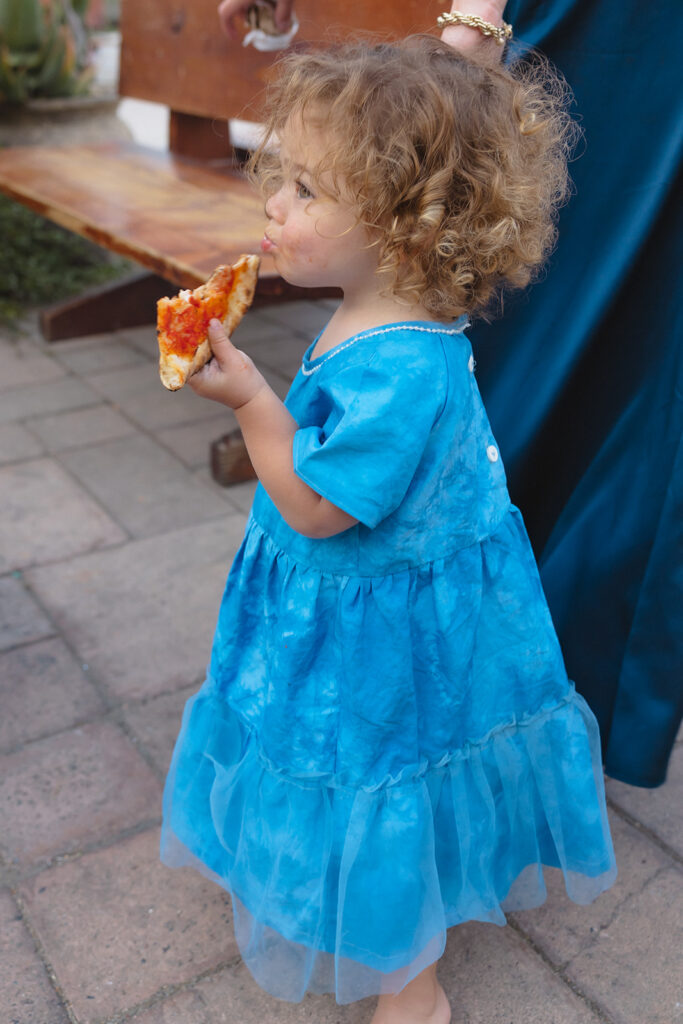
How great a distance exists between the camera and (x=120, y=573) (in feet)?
8.60

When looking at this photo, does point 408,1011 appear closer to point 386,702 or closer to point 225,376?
point 386,702

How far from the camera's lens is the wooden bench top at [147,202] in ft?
9.38

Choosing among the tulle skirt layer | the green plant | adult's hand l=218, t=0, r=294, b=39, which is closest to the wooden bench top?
the green plant

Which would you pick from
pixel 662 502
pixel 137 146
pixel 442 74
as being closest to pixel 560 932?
pixel 662 502

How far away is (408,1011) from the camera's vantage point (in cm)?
144

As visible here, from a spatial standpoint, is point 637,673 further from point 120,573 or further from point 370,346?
point 120,573

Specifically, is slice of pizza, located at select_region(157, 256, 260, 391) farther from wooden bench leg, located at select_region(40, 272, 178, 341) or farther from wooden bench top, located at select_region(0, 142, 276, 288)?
wooden bench leg, located at select_region(40, 272, 178, 341)

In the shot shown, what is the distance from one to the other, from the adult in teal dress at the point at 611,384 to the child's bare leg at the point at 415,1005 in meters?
0.53

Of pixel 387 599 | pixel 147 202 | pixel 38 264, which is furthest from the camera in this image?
pixel 38 264

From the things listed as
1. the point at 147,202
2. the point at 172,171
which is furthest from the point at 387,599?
the point at 172,171

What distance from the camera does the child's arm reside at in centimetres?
116

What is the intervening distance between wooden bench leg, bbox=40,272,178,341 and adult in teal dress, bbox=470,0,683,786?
9.11ft

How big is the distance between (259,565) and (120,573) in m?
1.35

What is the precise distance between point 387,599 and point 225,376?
1.10ft
